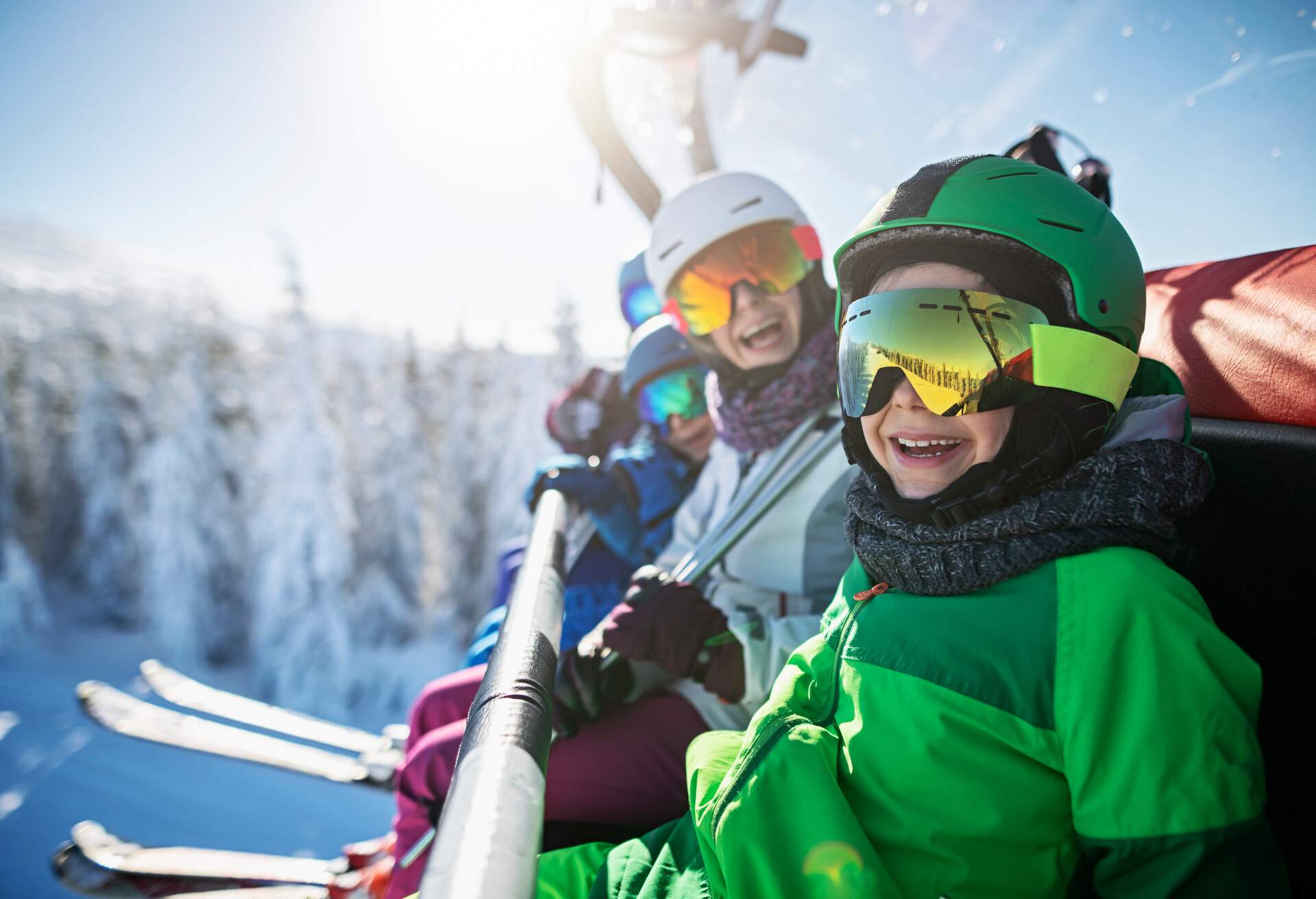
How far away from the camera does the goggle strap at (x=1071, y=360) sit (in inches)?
45.8

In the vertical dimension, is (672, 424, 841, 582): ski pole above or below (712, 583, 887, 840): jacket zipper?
above

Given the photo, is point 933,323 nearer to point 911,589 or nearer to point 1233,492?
point 911,589

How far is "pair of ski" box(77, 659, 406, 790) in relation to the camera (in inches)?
146

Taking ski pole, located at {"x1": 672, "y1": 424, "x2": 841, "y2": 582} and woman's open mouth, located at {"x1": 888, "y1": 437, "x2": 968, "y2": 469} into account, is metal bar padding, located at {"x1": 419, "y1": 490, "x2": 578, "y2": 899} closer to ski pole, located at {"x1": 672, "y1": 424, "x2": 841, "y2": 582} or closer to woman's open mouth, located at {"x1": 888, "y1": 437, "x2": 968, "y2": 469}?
ski pole, located at {"x1": 672, "y1": 424, "x2": 841, "y2": 582}

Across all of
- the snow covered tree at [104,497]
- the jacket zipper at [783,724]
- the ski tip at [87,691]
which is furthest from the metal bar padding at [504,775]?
the snow covered tree at [104,497]

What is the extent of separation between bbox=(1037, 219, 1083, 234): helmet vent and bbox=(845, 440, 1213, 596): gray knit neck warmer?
47 centimetres

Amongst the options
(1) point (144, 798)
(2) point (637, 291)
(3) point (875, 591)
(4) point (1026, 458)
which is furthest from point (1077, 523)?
(1) point (144, 798)

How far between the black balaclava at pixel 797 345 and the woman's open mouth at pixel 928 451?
3.48 feet

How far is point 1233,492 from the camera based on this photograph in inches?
46.6

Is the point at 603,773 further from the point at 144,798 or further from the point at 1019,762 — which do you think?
the point at 144,798

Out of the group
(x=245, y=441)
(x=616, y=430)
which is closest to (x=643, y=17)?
(x=616, y=430)

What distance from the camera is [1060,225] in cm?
121

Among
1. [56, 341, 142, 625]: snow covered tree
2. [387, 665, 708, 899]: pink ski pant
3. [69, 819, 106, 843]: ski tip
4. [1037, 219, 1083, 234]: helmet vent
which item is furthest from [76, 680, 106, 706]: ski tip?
[56, 341, 142, 625]: snow covered tree

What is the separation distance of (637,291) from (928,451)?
326 cm
